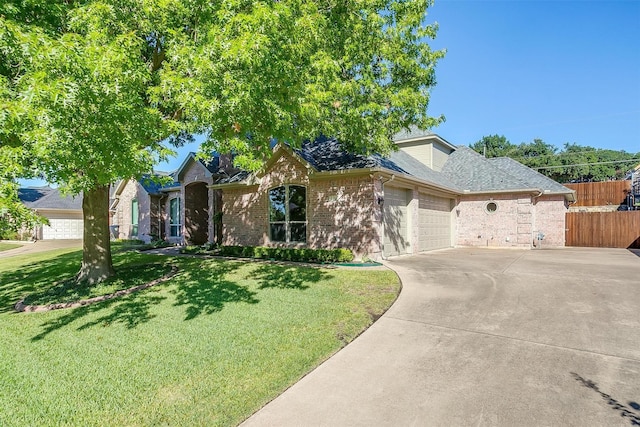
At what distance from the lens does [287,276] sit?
944cm

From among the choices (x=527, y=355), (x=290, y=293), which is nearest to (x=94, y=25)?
(x=290, y=293)

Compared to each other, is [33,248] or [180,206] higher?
[180,206]

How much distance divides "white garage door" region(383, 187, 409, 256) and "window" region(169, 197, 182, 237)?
42.9 feet

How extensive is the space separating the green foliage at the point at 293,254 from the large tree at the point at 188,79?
3.90 m

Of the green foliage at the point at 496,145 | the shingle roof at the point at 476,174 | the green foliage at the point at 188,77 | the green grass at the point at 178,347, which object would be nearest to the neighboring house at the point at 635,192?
the shingle roof at the point at 476,174

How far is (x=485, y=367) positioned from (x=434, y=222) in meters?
13.4

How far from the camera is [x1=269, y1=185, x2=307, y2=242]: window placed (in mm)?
13695

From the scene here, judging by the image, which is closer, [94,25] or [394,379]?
[394,379]

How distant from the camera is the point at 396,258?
41.8 feet

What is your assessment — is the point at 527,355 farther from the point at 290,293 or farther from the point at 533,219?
the point at 533,219

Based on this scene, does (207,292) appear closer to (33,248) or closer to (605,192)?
(33,248)

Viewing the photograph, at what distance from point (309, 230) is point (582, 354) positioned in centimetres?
992

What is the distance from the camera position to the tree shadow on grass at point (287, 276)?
8.42 metres

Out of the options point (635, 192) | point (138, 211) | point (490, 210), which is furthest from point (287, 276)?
point (635, 192)
